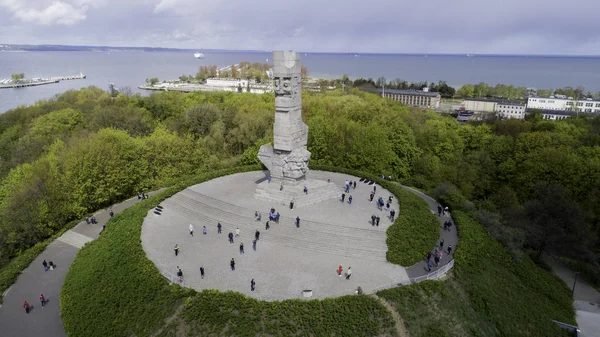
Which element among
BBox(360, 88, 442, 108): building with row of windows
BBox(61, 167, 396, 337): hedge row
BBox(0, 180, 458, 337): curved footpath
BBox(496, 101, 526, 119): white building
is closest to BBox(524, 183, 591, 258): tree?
BBox(0, 180, 458, 337): curved footpath

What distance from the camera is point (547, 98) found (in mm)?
92125

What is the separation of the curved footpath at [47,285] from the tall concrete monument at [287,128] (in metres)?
11.8

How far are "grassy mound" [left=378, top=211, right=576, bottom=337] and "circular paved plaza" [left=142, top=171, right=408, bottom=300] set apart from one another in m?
2.18

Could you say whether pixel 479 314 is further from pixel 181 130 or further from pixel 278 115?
pixel 181 130

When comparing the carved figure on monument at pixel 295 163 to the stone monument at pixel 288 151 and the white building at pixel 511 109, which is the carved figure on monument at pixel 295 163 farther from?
the white building at pixel 511 109

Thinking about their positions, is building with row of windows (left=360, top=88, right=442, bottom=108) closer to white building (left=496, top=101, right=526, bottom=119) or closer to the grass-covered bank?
white building (left=496, top=101, right=526, bottom=119)

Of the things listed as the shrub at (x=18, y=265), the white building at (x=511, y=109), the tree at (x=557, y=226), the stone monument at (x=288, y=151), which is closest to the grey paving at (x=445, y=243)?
the tree at (x=557, y=226)

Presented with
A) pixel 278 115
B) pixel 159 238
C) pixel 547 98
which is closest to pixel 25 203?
pixel 159 238

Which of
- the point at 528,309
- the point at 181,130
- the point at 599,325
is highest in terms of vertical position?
the point at 181,130

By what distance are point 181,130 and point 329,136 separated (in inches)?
837

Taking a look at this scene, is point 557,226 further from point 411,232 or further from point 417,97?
point 417,97

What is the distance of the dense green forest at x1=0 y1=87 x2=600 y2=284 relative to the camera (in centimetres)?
2966

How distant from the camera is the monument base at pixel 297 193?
29.1 m

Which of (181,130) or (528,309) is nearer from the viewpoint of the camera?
(528,309)
